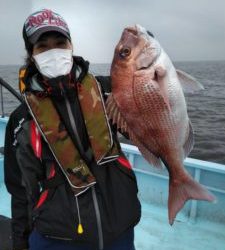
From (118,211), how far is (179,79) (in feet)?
2.87

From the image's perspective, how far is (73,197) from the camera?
2203 millimetres

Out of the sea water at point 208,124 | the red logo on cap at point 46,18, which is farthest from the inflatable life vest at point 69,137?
the sea water at point 208,124

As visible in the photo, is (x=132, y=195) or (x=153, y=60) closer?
(x=153, y=60)

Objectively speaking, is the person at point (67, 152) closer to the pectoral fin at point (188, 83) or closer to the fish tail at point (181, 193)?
the fish tail at point (181, 193)

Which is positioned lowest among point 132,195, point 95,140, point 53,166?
point 132,195

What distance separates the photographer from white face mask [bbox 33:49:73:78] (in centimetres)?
210

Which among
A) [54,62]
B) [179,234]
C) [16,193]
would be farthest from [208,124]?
[54,62]

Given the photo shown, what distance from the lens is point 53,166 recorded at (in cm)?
225

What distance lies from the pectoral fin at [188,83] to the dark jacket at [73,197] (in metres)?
0.60

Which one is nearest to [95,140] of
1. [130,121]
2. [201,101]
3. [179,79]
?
[130,121]

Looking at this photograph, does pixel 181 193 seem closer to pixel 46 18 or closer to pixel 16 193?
pixel 16 193

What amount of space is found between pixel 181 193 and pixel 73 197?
2.09 feet

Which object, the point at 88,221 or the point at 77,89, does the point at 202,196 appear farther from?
the point at 77,89

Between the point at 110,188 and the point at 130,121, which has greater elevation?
the point at 130,121
